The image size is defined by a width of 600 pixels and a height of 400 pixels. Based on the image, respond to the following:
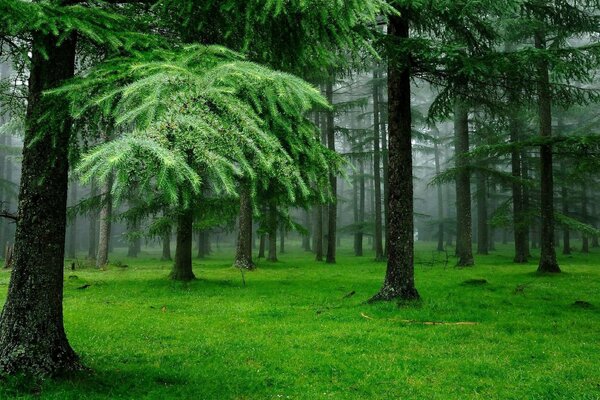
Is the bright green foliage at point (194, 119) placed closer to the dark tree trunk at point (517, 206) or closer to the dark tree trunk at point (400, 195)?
the dark tree trunk at point (400, 195)

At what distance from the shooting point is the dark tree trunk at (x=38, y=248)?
16.9 ft

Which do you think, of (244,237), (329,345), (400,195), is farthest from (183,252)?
(329,345)

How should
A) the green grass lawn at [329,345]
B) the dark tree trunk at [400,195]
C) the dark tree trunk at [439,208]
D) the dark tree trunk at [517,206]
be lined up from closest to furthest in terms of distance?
the green grass lawn at [329,345], the dark tree trunk at [400,195], the dark tree trunk at [517,206], the dark tree trunk at [439,208]

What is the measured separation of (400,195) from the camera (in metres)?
10.4

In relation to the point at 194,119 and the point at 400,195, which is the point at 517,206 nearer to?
the point at 400,195

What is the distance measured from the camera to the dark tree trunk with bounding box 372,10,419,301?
408 inches

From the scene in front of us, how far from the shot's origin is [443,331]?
8.51m

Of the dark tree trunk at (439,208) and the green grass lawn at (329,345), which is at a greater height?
the dark tree trunk at (439,208)

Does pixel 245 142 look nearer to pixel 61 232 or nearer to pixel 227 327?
pixel 61 232

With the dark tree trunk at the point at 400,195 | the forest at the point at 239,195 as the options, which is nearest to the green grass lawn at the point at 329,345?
the forest at the point at 239,195

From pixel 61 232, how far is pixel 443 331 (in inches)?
260

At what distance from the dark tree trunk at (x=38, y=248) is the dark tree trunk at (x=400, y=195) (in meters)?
7.03

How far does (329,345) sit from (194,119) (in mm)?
5773

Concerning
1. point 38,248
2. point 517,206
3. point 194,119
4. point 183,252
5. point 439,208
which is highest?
point 439,208
